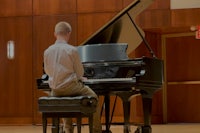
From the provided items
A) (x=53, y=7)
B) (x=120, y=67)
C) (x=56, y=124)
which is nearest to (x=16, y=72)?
(x=53, y=7)

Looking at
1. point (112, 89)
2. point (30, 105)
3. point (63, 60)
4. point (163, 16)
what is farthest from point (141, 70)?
point (30, 105)

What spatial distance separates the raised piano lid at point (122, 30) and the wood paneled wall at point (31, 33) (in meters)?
4.17

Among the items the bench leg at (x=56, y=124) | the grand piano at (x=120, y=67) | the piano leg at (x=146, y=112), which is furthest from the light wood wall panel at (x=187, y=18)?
the bench leg at (x=56, y=124)

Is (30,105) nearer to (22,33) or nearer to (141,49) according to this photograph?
(22,33)

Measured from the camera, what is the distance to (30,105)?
10.1m

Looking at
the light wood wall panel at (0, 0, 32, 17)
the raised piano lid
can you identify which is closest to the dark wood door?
the light wood wall panel at (0, 0, 32, 17)

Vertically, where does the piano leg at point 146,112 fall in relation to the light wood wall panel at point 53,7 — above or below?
below

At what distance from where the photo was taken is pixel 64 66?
4.61 meters

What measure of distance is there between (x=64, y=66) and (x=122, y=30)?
4.50ft

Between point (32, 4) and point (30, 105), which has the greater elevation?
point (32, 4)

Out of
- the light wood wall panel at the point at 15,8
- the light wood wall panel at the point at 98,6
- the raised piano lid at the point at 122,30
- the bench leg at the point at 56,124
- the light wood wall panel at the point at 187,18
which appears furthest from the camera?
the light wood wall panel at the point at 15,8

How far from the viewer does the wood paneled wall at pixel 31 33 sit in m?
10.1

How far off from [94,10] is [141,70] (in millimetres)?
5136

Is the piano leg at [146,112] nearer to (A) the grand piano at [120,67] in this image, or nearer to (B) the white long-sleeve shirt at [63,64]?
(A) the grand piano at [120,67]
